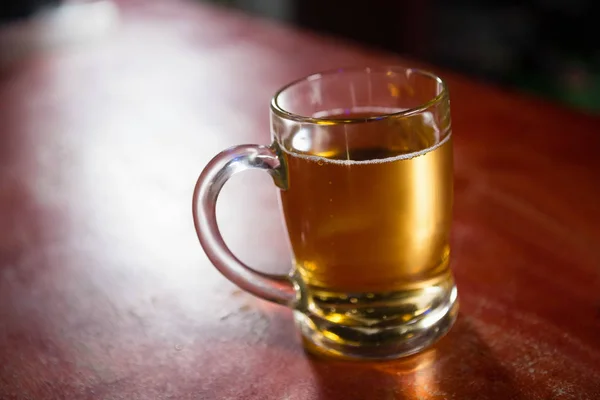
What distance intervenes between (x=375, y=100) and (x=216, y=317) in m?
0.23

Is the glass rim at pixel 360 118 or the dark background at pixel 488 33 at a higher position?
the glass rim at pixel 360 118

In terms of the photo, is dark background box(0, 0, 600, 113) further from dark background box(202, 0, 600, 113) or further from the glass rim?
the glass rim

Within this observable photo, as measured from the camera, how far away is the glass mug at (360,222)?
552 mm

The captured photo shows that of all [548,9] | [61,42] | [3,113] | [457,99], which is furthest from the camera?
[548,9]

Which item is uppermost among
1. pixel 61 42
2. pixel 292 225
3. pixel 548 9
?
pixel 292 225

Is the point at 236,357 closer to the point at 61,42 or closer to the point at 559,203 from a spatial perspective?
the point at 559,203

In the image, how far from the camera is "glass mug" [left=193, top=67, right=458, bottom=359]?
1.81ft

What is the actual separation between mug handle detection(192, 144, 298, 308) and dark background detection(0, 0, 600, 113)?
1.85 meters

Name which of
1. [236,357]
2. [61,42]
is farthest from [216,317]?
[61,42]

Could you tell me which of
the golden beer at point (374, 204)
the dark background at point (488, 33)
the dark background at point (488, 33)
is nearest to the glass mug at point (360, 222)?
the golden beer at point (374, 204)

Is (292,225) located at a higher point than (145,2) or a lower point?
higher

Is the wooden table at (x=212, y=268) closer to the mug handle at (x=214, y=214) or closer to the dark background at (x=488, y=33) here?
the mug handle at (x=214, y=214)

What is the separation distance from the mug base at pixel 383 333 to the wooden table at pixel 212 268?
1 cm

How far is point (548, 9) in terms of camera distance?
2.74 meters
